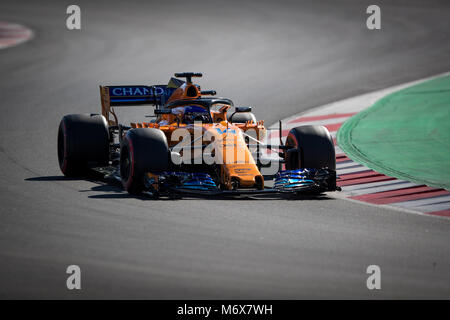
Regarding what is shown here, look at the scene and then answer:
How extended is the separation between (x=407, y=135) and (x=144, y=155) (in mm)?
6570

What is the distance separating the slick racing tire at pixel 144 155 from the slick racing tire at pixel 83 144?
1931 millimetres

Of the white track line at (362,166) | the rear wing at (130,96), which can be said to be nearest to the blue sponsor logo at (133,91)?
the rear wing at (130,96)

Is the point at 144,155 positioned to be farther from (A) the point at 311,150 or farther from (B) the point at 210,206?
(A) the point at 311,150

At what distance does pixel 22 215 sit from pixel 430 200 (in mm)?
5566

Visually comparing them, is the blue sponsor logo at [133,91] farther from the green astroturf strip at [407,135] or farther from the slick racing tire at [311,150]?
the green astroturf strip at [407,135]

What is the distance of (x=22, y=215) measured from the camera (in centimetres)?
932

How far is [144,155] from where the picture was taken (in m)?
A: 10.9

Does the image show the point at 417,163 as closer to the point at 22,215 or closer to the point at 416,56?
the point at 22,215

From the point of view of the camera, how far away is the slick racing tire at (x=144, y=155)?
1082 cm

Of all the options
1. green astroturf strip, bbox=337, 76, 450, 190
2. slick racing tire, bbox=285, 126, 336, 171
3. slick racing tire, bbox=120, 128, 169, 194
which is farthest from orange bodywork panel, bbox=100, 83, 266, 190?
green astroturf strip, bbox=337, 76, 450, 190

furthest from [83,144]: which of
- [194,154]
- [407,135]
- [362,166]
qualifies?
[407,135]

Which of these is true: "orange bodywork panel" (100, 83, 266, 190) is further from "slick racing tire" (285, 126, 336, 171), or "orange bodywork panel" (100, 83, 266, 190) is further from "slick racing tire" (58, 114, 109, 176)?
"slick racing tire" (58, 114, 109, 176)

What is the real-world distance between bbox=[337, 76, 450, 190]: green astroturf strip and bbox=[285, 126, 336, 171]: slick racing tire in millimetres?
1558
